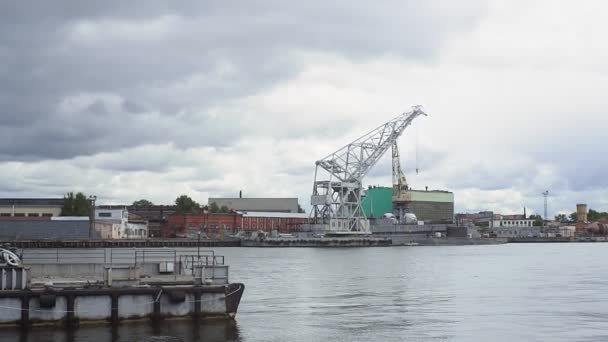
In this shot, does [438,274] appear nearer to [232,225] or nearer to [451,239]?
[451,239]

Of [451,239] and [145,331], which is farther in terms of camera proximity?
[451,239]

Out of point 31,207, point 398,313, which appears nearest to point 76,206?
point 31,207

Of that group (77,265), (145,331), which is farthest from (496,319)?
(77,265)

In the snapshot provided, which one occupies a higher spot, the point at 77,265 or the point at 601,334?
the point at 77,265

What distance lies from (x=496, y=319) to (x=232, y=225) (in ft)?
448

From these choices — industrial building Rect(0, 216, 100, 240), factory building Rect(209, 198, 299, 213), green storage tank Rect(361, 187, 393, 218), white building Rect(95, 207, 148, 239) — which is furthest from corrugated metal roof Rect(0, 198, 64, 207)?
green storage tank Rect(361, 187, 393, 218)

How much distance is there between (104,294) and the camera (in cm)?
2392

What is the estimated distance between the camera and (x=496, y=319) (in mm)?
28375

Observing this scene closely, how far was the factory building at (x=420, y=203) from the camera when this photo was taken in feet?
573

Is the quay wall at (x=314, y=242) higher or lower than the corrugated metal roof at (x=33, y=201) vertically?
lower

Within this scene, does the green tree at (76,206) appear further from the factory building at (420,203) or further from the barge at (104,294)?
the barge at (104,294)

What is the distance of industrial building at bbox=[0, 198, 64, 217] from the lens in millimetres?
145125

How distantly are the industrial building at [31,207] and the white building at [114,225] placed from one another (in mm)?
12591

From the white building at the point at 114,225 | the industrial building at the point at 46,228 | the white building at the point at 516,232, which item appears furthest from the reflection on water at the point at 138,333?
the white building at the point at 516,232
